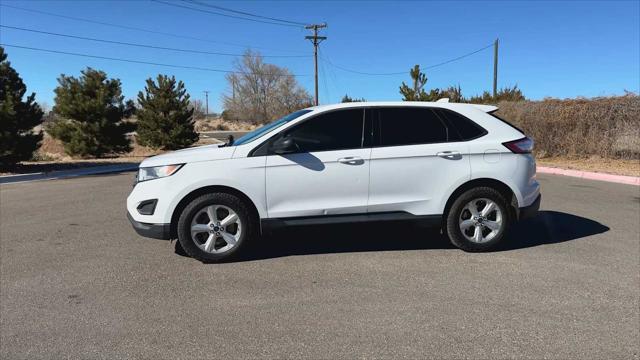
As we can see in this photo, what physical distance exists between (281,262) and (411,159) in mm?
1782

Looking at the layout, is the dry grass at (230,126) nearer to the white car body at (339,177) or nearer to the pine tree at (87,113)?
the pine tree at (87,113)

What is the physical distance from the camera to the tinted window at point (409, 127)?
4.97 metres

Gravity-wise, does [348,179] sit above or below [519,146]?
below

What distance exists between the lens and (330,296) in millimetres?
3912

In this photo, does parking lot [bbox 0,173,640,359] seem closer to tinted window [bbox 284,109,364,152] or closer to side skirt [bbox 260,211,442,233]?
side skirt [bbox 260,211,442,233]

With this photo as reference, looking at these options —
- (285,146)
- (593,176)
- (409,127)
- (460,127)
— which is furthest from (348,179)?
(593,176)

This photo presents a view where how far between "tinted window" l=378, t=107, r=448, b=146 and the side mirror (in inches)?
38.5

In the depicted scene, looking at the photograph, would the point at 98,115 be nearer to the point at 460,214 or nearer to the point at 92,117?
the point at 92,117

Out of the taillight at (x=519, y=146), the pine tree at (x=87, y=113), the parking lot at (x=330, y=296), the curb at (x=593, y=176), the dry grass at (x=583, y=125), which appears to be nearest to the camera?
the parking lot at (x=330, y=296)

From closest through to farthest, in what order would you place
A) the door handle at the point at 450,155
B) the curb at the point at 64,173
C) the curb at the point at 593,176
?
1. the door handle at the point at 450,155
2. the curb at the point at 593,176
3. the curb at the point at 64,173

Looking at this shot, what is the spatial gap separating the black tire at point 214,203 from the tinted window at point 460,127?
2.40m

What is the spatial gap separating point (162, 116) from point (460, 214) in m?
21.3

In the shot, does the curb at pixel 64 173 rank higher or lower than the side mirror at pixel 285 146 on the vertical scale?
lower

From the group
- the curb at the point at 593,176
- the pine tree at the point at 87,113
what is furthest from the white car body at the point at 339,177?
the pine tree at the point at 87,113
